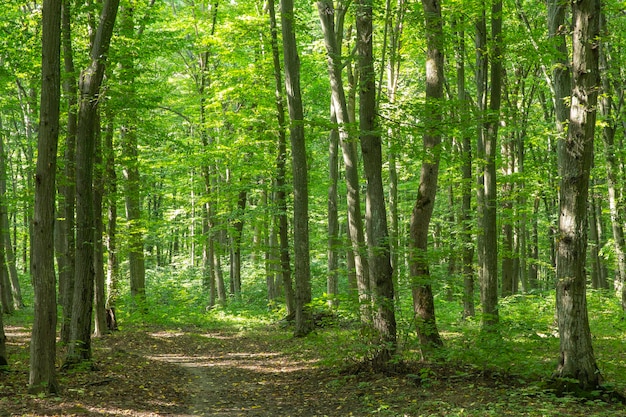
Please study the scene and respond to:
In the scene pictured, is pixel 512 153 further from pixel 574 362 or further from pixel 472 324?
pixel 574 362

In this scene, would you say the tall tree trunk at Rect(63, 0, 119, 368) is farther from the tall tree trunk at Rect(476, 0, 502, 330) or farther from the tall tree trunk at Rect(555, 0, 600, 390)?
the tall tree trunk at Rect(476, 0, 502, 330)

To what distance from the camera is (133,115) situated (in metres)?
11.4

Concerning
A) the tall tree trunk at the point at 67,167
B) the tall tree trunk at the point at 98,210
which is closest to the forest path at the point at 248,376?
the tall tree trunk at the point at 98,210

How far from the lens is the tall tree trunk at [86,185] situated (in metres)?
9.05

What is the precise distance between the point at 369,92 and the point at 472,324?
842cm

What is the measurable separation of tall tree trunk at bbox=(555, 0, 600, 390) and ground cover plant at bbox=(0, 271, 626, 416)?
54cm

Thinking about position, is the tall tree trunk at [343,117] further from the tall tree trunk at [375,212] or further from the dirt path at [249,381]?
the dirt path at [249,381]

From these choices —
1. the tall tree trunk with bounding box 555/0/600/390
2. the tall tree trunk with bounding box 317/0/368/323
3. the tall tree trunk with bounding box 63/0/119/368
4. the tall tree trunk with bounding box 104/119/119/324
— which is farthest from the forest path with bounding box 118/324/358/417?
the tall tree trunk with bounding box 555/0/600/390

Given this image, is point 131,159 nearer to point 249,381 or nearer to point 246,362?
point 246,362

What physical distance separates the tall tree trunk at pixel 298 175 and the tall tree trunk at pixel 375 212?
4.30 meters

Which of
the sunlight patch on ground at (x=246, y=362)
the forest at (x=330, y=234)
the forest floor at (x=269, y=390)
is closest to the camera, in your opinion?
the forest floor at (x=269, y=390)

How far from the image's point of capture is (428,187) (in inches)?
379

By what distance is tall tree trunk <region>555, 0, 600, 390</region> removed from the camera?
707cm

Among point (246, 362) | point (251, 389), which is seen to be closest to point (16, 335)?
point (246, 362)
